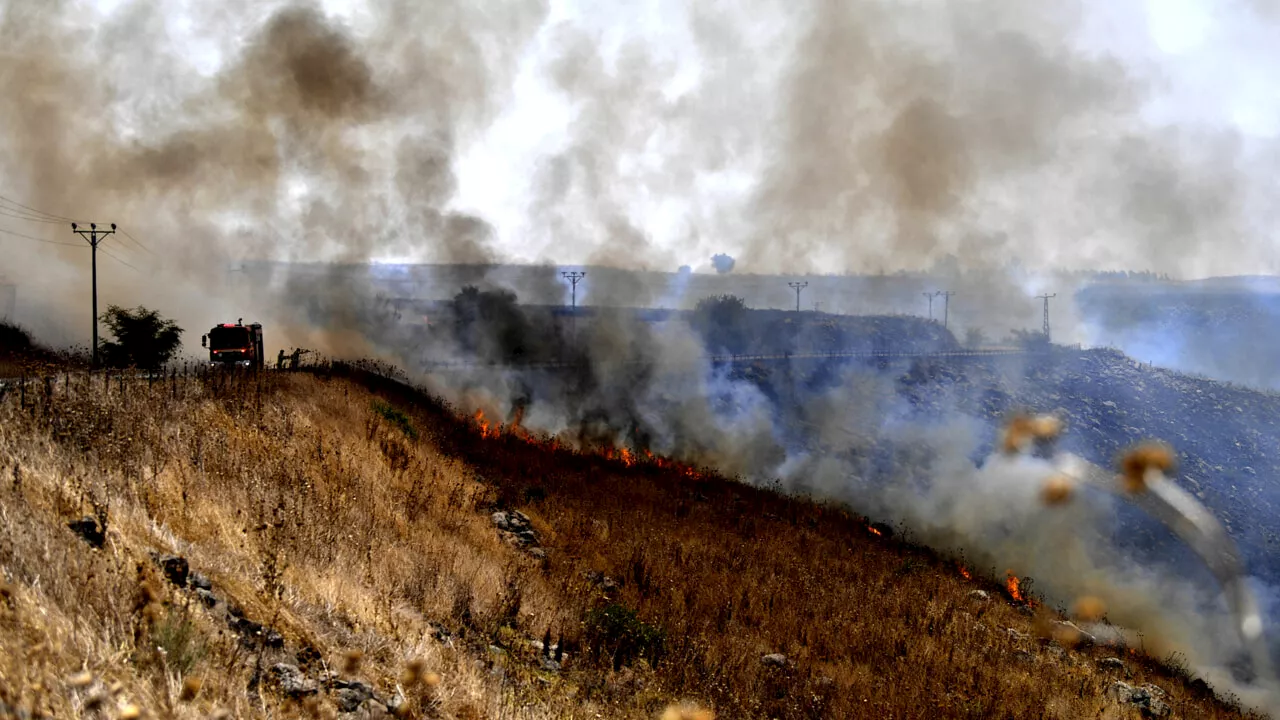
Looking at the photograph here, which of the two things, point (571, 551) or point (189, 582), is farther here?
point (571, 551)

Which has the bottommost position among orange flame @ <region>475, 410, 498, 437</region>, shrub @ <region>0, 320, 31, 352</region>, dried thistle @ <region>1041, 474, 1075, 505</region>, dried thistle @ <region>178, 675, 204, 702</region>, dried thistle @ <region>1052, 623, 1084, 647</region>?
dried thistle @ <region>1052, 623, 1084, 647</region>

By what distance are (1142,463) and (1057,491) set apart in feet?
37.4

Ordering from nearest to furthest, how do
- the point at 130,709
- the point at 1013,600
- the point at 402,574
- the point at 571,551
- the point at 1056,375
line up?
the point at 130,709 → the point at 402,574 → the point at 571,551 → the point at 1013,600 → the point at 1056,375

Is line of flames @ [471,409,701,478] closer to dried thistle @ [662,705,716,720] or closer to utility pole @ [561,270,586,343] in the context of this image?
dried thistle @ [662,705,716,720]

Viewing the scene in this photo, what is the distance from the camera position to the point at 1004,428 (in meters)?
32.7

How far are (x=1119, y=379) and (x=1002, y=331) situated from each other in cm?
2393

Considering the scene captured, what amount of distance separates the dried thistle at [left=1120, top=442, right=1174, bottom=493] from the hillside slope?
59.2ft

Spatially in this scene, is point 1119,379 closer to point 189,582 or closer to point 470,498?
point 470,498

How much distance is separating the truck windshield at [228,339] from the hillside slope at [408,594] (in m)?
9.26

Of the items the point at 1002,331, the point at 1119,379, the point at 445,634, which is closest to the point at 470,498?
the point at 445,634

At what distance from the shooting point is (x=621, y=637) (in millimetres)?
7262

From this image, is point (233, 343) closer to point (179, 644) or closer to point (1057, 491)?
point (179, 644)

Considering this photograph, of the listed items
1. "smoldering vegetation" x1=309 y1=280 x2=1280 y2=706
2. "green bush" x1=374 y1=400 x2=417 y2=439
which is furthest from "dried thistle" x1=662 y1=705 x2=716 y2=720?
"smoldering vegetation" x1=309 y1=280 x2=1280 y2=706

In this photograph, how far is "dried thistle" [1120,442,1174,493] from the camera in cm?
3002
